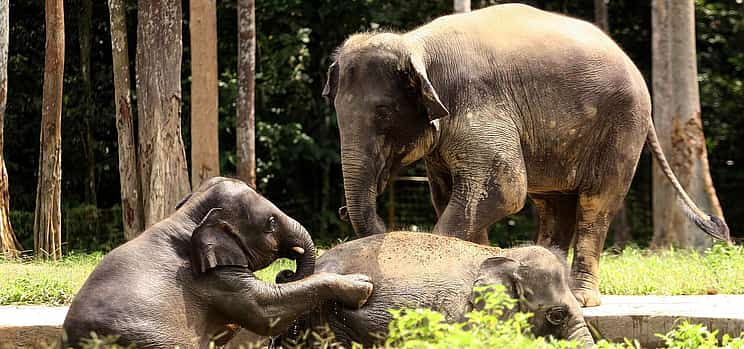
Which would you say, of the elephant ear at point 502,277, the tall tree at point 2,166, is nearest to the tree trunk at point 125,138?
the tall tree at point 2,166

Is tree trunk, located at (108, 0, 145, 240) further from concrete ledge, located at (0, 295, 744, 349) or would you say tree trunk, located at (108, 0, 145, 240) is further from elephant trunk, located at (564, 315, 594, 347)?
elephant trunk, located at (564, 315, 594, 347)

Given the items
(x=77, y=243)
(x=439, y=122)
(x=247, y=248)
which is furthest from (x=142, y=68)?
(x=247, y=248)

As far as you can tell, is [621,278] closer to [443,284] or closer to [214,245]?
[443,284]

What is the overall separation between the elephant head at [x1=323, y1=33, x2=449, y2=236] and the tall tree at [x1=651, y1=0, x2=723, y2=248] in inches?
359

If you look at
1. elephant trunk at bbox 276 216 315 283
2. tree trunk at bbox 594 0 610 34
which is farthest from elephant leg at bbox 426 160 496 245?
tree trunk at bbox 594 0 610 34

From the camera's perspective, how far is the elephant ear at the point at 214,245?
5.68 metres

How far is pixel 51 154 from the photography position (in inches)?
495

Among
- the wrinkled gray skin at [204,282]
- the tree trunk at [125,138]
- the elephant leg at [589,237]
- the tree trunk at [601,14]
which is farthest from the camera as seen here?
the tree trunk at [601,14]

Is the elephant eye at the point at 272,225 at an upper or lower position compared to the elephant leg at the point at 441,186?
upper

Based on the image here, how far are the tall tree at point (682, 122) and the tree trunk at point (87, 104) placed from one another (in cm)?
796

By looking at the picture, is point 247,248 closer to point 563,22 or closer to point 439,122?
point 439,122

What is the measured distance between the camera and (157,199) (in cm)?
1174

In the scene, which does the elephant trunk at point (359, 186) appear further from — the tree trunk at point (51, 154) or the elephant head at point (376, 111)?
the tree trunk at point (51, 154)

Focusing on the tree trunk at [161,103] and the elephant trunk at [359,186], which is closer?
the elephant trunk at [359,186]
